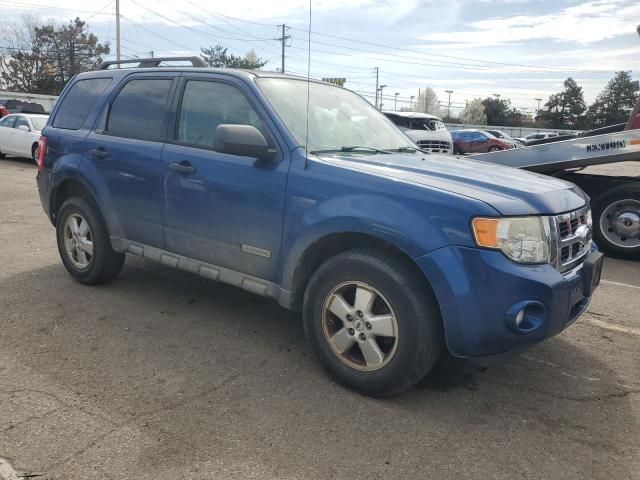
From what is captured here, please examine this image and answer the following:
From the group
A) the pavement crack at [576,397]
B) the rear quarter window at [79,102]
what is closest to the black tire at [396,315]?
the pavement crack at [576,397]

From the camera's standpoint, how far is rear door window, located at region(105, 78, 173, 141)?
4.43m

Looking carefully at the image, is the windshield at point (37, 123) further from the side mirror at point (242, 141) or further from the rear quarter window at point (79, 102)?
the side mirror at point (242, 141)

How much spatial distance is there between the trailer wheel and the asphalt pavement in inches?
110

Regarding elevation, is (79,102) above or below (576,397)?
above

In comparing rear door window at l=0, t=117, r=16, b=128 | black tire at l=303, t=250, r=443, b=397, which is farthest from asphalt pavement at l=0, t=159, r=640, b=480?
rear door window at l=0, t=117, r=16, b=128

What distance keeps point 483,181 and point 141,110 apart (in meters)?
2.85

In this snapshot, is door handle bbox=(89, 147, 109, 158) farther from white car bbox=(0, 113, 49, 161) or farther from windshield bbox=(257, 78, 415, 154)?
white car bbox=(0, 113, 49, 161)

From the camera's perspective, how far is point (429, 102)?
115 meters

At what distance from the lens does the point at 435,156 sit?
14.0ft

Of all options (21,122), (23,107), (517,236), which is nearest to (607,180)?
(517,236)

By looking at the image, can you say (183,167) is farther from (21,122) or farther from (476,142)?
(476,142)

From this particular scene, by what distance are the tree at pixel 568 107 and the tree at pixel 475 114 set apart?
12836 millimetres

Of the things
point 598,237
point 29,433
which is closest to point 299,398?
point 29,433

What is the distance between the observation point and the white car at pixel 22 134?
15.9m
